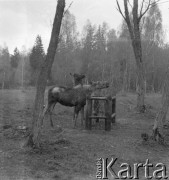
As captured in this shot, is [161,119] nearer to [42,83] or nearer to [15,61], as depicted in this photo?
[42,83]

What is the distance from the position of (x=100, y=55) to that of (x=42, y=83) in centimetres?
3643

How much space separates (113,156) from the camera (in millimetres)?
6742

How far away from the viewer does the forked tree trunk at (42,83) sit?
6.62m

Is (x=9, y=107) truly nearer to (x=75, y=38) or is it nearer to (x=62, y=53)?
(x=62, y=53)

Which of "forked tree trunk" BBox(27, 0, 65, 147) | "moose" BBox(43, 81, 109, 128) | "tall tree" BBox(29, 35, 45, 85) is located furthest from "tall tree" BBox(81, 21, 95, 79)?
"forked tree trunk" BBox(27, 0, 65, 147)

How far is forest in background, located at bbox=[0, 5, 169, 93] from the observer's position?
3928 centimetres

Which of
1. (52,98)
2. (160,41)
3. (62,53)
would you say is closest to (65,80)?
(62,53)

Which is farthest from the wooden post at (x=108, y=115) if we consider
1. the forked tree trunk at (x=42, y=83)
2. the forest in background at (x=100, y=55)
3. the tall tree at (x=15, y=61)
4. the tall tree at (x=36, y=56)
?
the tall tree at (x=15, y=61)

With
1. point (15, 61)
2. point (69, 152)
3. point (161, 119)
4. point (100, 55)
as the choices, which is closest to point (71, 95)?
point (161, 119)

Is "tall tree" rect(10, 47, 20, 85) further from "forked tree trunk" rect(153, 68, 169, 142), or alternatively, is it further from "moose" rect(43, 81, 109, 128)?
"forked tree trunk" rect(153, 68, 169, 142)

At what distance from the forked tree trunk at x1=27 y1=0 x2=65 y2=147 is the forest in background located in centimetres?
2928

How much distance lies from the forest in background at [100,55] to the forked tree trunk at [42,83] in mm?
29281

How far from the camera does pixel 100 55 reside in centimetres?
4272

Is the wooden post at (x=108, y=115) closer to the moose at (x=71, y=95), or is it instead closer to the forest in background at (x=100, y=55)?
the moose at (x=71, y=95)
